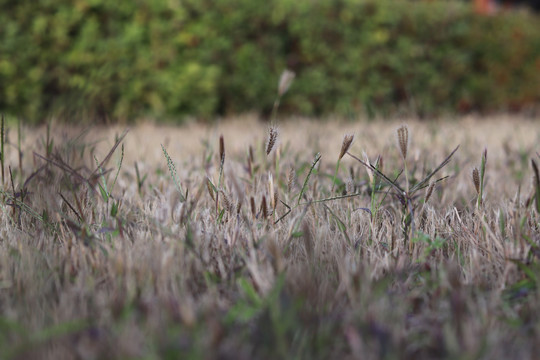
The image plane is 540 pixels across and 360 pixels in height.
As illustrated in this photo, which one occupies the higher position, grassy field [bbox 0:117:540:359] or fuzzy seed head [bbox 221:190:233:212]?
fuzzy seed head [bbox 221:190:233:212]

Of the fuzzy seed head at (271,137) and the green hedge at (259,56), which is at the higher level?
the green hedge at (259,56)

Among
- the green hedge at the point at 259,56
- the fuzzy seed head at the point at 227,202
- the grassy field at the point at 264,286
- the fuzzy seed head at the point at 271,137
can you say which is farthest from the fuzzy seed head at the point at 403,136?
the green hedge at the point at 259,56

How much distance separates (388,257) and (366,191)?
0.81 metres

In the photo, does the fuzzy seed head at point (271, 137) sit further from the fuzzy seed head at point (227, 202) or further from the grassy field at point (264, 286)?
the fuzzy seed head at point (227, 202)

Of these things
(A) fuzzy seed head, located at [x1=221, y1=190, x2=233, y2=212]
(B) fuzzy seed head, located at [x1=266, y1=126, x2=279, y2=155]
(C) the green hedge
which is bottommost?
(A) fuzzy seed head, located at [x1=221, y1=190, x2=233, y2=212]

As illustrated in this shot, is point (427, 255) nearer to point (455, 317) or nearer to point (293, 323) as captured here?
point (455, 317)

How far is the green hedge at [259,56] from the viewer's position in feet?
19.7

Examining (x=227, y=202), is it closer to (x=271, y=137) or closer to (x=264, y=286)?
(x=271, y=137)

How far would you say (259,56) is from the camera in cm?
670

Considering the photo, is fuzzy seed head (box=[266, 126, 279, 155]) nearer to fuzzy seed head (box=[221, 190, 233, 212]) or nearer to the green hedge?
fuzzy seed head (box=[221, 190, 233, 212])

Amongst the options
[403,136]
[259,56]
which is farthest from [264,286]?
[259,56]

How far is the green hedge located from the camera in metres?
6.01

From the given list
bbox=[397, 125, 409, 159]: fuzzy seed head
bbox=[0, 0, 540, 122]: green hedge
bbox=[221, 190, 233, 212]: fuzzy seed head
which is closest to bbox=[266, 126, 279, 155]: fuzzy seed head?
bbox=[221, 190, 233, 212]: fuzzy seed head

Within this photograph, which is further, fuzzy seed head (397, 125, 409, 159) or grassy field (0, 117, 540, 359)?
fuzzy seed head (397, 125, 409, 159)
